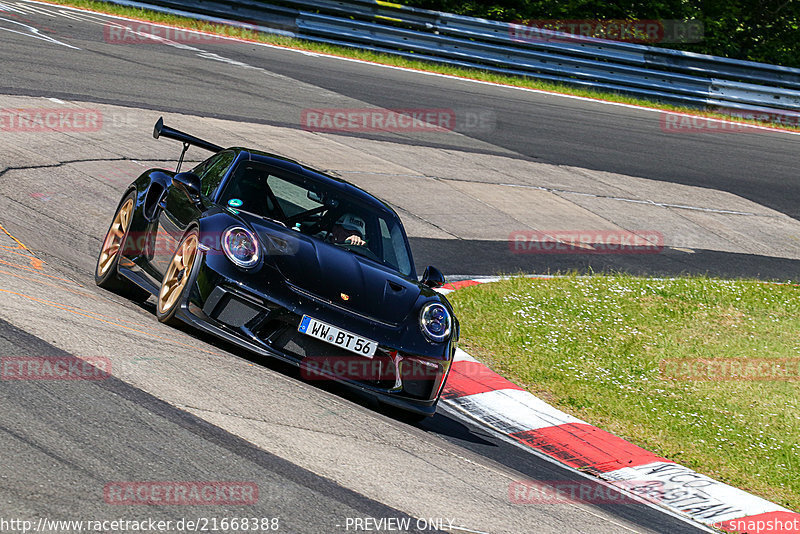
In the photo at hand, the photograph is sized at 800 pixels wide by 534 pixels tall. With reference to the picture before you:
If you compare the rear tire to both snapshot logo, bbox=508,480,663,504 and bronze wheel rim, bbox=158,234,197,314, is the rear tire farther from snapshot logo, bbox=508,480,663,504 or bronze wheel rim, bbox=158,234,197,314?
snapshot logo, bbox=508,480,663,504

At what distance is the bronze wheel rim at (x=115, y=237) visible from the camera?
7078mm

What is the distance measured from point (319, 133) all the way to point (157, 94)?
2.49m

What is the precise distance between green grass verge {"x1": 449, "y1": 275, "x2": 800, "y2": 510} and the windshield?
1.69m

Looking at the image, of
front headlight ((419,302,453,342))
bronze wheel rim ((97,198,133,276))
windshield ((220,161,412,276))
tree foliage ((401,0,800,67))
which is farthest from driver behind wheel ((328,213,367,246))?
tree foliage ((401,0,800,67))

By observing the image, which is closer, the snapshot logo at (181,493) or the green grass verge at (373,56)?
the snapshot logo at (181,493)

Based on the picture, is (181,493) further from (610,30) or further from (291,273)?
(610,30)

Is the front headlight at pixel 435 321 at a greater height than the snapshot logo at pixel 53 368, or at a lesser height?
greater

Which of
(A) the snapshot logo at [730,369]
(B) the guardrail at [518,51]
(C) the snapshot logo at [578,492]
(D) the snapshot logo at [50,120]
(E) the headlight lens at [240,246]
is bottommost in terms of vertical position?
(C) the snapshot logo at [578,492]

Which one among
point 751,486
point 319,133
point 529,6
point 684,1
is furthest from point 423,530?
point 684,1

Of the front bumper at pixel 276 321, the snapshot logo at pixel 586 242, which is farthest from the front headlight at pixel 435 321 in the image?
the snapshot logo at pixel 586 242

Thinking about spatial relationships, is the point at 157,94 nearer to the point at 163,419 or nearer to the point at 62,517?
the point at 163,419

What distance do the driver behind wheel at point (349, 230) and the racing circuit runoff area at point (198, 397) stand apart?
46.0 inches

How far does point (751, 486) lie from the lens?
6.43 meters

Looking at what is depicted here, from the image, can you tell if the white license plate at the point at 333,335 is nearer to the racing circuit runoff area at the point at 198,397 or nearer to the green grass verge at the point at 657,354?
the racing circuit runoff area at the point at 198,397
